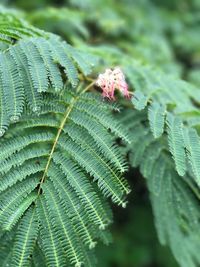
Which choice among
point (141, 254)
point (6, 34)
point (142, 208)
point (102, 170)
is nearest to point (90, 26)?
point (142, 208)

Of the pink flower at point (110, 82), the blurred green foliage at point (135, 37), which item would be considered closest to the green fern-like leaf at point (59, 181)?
the pink flower at point (110, 82)

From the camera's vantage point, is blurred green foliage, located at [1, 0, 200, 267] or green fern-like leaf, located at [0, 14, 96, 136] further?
blurred green foliage, located at [1, 0, 200, 267]

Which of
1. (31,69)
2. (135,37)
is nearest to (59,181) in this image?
(31,69)

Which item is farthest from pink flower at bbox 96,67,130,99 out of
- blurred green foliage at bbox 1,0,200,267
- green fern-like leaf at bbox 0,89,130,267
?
blurred green foliage at bbox 1,0,200,267

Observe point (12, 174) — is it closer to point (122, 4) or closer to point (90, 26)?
point (90, 26)

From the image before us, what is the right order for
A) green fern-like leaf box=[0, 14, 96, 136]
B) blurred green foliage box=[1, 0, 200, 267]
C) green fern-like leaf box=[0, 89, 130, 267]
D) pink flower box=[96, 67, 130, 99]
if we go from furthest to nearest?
blurred green foliage box=[1, 0, 200, 267] < pink flower box=[96, 67, 130, 99] < green fern-like leaf box=[0, 14, 96, 136] < green fern-like leaf box=[0, 89, 130, 267]

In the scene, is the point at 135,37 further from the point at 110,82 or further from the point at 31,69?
the point at 31,69

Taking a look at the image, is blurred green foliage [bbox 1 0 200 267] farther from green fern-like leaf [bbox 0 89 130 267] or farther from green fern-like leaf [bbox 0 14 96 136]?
green fern-like leaf [bbox 0 89 130 267]

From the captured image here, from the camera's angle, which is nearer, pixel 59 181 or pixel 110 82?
pixel 59 181
